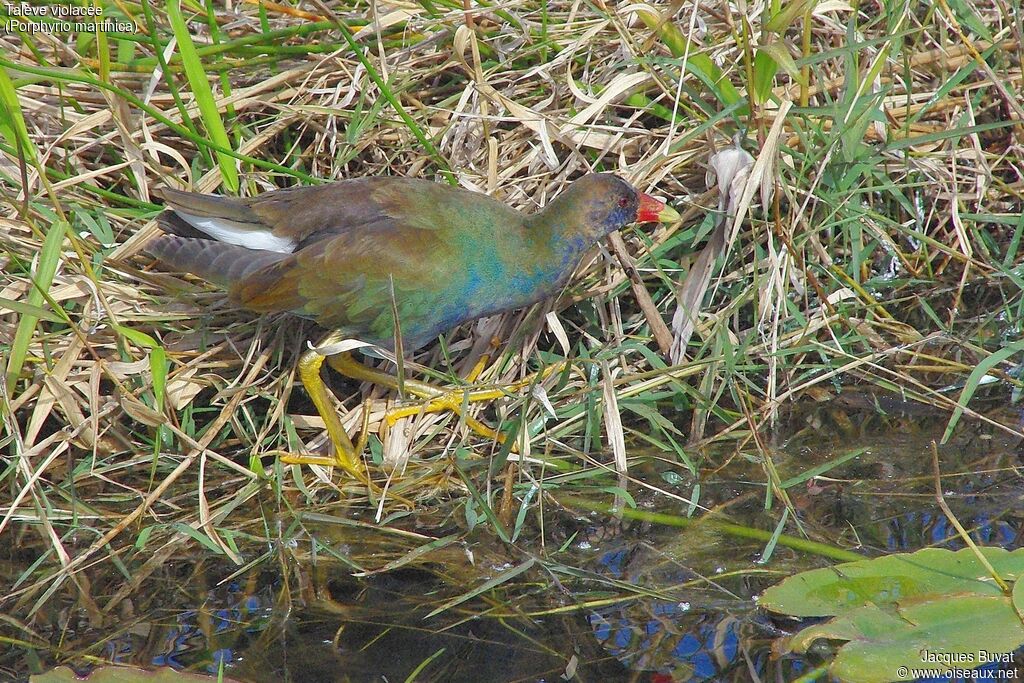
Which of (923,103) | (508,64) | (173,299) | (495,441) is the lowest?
(495,441)

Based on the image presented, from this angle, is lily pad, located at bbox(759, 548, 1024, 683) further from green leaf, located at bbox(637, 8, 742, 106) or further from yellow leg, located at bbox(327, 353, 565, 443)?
green leaf, located at bbox(637, 8, 742, 106)

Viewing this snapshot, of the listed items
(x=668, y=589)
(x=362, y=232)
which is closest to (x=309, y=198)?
(x=362, y=232)

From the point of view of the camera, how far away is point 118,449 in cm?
239

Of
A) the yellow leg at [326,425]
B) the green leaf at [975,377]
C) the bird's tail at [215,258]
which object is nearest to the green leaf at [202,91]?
the bird's tail at [215,258]

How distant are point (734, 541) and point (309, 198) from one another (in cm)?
126

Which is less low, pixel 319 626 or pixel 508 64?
pixel 508 64

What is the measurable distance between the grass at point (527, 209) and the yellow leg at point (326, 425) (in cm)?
4

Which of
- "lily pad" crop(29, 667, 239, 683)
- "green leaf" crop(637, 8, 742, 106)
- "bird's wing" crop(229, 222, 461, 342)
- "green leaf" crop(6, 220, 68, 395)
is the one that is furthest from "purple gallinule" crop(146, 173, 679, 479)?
"lily pad" crop(29, 667, 239, 683)

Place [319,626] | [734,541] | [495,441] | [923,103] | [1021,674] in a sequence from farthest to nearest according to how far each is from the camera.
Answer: [923,103] < [495,441] < [734,541] < [319,626] < [1021,674]

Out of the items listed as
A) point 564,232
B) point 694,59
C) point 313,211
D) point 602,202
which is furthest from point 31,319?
point 694,59

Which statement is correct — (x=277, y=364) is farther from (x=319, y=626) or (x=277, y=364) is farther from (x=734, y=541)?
(x=734, y=541)

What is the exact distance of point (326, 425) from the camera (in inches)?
93.2

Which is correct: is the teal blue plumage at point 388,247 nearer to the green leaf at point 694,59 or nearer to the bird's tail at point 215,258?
the bird's tail at point 215,258

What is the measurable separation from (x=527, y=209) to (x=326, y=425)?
0.82 meters
